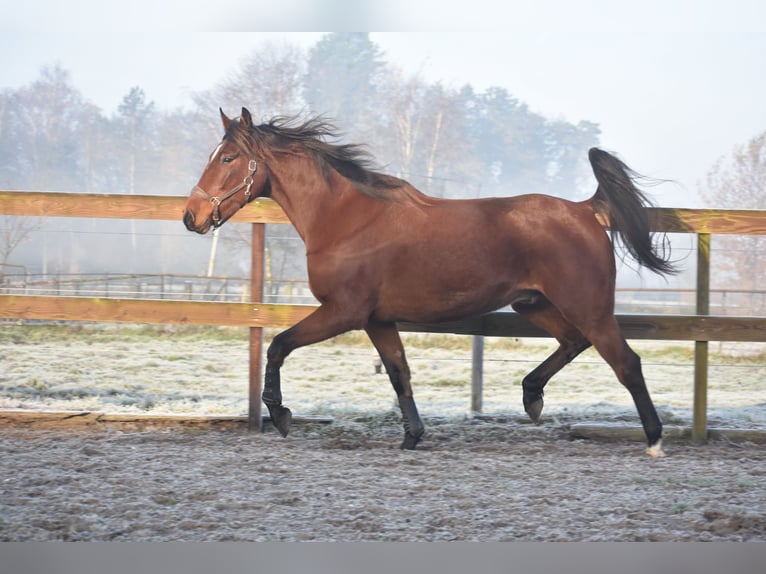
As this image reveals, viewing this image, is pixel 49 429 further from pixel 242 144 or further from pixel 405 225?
pixel 405 225

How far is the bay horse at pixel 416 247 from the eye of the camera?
390cm

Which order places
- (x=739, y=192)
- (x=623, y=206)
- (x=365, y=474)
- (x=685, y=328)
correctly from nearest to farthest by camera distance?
(x=365, y=474) → (x=623, y=206) → (x=685, y=328) → (x=739, y=192)

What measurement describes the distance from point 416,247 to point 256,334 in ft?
3.90

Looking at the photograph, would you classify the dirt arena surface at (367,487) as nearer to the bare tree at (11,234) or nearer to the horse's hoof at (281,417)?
the horse's hoof at (281,417)

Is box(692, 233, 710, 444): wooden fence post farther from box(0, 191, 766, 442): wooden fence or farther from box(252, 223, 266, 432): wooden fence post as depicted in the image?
box(252, 223, 266, 432): wooden fence post

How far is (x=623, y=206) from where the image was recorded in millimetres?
4066

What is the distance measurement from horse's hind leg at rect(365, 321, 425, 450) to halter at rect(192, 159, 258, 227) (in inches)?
38.8

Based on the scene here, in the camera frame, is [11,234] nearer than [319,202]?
No

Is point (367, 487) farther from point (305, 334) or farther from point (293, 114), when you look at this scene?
point (293, 114)

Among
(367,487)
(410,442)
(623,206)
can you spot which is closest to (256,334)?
(410,442)

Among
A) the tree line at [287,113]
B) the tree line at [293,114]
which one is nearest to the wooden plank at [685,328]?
the tree line at [287,113]

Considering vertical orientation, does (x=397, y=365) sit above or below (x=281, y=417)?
above

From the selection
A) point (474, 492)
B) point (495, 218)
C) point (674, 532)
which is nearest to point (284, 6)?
point (495, 218)

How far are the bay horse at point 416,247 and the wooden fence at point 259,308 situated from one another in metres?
0.34
